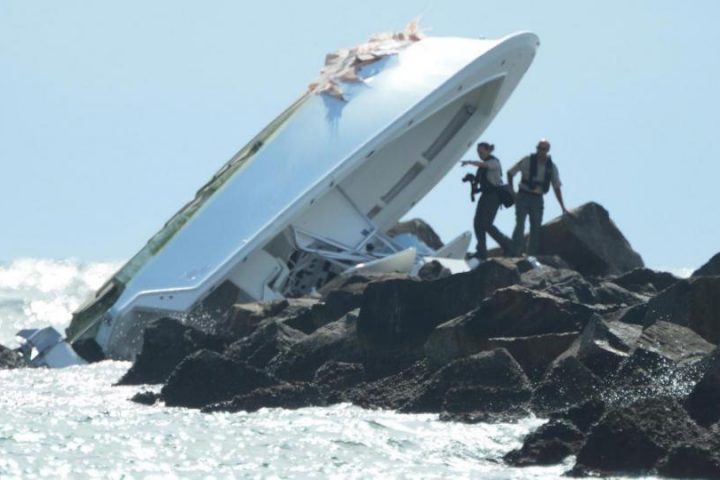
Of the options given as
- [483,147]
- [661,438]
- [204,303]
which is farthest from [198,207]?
[661,438]

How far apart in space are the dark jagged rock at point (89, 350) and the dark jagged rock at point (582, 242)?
4886 millimetres

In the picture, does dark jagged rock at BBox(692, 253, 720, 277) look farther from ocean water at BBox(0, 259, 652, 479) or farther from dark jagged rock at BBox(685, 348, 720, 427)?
dark jagged rock at BBox(685, 348, 720, 427)

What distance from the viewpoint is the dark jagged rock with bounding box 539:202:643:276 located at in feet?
83.0

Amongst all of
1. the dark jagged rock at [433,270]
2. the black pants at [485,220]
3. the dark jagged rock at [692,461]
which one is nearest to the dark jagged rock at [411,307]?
the dark jagged rock at [433,270]

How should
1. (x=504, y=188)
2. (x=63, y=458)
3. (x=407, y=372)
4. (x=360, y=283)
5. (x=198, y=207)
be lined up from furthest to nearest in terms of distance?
(x=198, y=207) → (x=504, y=188) → (x=360, y=283) → (x=407, y=372) → (x=63, y=458)

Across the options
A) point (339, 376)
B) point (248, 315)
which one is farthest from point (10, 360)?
point (339, 376)

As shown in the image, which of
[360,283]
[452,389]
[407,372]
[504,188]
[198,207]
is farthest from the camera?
[198,207]

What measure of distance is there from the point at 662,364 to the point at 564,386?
795 mm

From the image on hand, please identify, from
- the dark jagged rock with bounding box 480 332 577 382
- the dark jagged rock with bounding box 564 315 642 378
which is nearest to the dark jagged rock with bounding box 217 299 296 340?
the dark jagged rock with bounding box 480 332 577 382

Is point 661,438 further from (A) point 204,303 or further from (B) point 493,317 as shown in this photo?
(A) point 204,303

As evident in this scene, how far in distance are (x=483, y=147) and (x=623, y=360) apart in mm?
8256

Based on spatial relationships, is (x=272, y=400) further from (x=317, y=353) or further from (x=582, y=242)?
(x=582, y=242)

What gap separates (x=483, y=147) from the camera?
24.7m

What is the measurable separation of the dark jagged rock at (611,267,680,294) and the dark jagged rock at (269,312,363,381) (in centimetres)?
378
